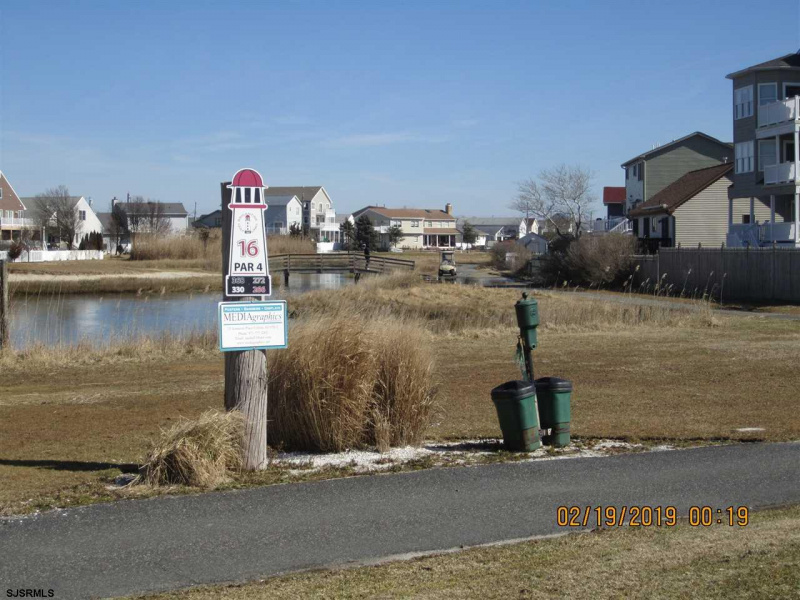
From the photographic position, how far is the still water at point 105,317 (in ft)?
85.0

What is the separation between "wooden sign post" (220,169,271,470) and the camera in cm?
902

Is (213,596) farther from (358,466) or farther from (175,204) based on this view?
(175,204)

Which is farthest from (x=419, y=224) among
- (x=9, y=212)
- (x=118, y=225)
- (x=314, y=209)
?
(x=9, y=212)

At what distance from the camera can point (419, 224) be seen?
15200 cm

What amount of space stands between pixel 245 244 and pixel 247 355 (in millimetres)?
1125

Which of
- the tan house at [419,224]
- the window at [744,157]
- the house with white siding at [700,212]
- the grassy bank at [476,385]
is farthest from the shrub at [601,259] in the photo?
→ the tan house at [419,224]

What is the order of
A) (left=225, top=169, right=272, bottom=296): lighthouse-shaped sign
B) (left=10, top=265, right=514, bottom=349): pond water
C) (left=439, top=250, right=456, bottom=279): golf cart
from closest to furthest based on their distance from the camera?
(left=225, top=169, right=272, bottom=296): lighthouse-shaped sign
(left=10, top=265, right=514, bottom=349): pond water
(left=439, top=250, right=456, bottom=279): golf cart

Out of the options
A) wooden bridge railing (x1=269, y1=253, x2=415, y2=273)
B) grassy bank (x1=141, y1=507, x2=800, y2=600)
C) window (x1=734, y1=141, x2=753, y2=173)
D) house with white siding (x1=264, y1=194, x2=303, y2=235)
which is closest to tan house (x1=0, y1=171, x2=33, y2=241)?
house with white siding (x1=264, y1=194, x2=303, y2=235)

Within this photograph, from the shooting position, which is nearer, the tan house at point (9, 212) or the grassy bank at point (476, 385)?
the grassy bank at point (476, 385)

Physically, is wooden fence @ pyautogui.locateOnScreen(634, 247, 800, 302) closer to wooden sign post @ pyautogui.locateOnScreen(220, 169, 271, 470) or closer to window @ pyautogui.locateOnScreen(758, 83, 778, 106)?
window @ pyautogui.locateOnScreen(758, 83, 778, 106)

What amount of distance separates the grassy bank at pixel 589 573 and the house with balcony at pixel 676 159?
62806 millimetres

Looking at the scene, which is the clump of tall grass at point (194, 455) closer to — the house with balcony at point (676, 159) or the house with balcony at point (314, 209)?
the house with balcony at point (676, 159)

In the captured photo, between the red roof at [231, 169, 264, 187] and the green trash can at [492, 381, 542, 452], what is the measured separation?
335 cm

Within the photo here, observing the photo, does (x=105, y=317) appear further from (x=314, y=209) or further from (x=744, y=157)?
(x=314, y=209)
